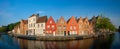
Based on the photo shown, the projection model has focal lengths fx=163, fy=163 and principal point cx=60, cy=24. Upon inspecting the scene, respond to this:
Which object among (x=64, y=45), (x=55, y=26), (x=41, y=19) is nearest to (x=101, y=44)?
(x=64, y=45)

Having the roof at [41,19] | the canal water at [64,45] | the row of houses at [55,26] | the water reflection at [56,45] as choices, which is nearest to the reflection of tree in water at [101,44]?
the canal water at [64,45]

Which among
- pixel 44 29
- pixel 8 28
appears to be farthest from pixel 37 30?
pixel 8 28

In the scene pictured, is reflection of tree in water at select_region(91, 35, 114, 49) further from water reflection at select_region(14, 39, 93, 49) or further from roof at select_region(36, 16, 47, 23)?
roof at select_region(36, 16, 47, 23)

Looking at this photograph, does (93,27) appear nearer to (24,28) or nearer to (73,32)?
(73,32)

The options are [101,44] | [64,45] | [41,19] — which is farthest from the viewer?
[41,19]

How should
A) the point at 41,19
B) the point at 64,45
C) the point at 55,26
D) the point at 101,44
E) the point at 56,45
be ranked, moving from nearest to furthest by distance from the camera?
the point at 64,45, the point at 56,45, the point at 101,44, the point at 55,26, the point at 41,19

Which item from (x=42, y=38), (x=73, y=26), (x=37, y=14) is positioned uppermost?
(x=37, y=14)

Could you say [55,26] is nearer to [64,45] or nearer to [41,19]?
[41,19]

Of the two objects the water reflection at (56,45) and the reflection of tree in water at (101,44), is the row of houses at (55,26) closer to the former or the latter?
the reflection of tree in water at (101,44)

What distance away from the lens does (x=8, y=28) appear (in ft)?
266

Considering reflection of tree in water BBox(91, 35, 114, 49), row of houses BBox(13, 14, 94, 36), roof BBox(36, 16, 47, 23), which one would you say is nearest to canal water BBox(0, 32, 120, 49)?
reflection of tree in water BBox(91, 35, 114, 49)

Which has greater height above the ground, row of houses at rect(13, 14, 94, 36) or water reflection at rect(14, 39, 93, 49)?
row of houses at rect(13, 14, 94, 36)

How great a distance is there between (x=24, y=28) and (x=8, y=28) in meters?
39.6

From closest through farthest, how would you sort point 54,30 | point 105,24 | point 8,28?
point 54,30 < point 105,24 < point 8,28
